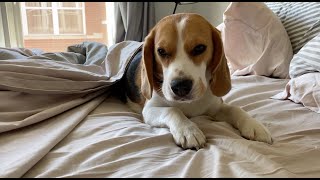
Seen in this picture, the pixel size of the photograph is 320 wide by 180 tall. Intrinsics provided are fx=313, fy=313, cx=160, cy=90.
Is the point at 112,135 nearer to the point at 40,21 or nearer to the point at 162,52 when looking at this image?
the point at 162,52

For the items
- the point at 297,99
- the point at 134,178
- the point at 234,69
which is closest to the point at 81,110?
the point at 134,178

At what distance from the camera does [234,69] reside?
179 cm

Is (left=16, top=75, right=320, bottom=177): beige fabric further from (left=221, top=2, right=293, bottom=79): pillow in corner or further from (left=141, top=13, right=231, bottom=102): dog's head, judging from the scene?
(left=221, top=2, right=293, bottom=79): pillow in corner

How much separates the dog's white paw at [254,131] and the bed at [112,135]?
2 cm

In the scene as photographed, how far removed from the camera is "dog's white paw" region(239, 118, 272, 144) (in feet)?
2.99

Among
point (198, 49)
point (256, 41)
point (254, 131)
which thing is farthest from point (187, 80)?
point (256, 41)

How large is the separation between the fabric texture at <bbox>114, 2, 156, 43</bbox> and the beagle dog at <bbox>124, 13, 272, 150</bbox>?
191 centimetres

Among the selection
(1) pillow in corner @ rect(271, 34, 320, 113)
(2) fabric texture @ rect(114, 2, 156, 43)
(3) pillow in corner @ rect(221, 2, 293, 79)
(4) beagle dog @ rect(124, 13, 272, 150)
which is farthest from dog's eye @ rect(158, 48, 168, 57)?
(2) fabric texture @ rect(114, 2, 156, 43)

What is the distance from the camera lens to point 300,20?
1.60 meters

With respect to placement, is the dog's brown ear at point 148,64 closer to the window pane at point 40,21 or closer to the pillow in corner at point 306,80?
the pillow in corner at point 306,80

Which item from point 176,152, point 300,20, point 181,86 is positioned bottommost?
point 176,152

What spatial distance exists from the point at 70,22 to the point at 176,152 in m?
2.90

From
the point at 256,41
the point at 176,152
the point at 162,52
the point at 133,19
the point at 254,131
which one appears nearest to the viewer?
the point at 176,152

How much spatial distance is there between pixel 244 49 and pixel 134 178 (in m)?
1.27
